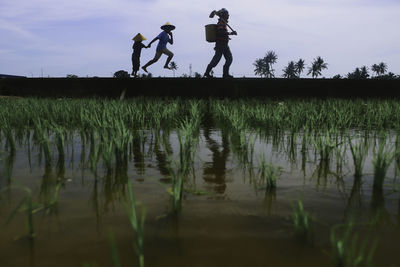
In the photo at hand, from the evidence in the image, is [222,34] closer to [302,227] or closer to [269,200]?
[269,200]

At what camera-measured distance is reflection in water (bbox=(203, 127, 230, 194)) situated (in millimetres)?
1515

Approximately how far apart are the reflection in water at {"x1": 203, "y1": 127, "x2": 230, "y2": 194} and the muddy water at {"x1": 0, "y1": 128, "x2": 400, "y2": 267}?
11 millimetres

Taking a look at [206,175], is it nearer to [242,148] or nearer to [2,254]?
[242,148]

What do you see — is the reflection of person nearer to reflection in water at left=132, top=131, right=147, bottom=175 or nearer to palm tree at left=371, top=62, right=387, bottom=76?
reflection in water at left=132, top=131, right=147, bottom=175

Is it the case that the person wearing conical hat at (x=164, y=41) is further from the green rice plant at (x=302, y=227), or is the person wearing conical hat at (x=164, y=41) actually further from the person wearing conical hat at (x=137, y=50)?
the green rice plant at (x=302, y=227)

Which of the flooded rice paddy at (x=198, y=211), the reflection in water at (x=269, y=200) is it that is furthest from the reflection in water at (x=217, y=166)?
the reflection in water at (x=269, y=200)

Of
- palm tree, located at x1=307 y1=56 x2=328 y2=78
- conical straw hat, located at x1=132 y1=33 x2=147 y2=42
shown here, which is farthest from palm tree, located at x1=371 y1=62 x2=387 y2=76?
conical straw hat, located at x1=132 y1=33 x2=147 y2=42

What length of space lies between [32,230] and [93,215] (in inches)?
8.1

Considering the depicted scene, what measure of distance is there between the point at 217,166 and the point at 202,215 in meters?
0.72

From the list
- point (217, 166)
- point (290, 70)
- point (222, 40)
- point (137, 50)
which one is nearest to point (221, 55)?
point (222, 40)

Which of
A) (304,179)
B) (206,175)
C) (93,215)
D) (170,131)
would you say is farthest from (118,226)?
(170,131)

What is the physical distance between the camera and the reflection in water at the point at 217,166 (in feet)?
4.97

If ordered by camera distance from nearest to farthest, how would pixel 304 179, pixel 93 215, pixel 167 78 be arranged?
pixel 93 215 < pixel 304 179 < pixel 167 78

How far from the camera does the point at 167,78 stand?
24.7 feet
